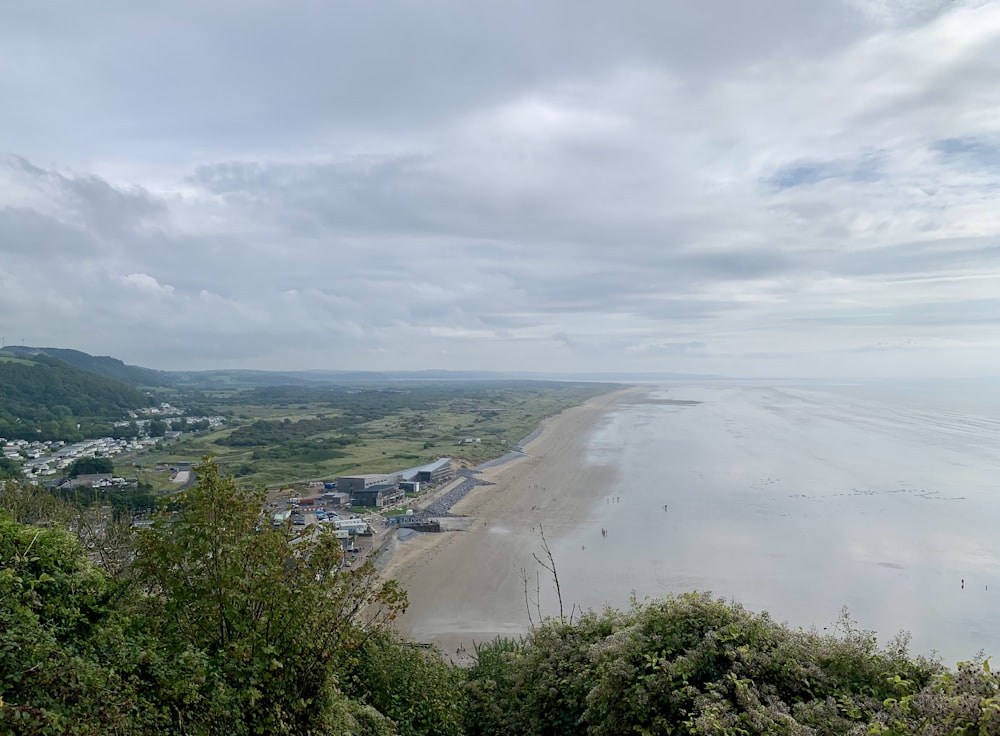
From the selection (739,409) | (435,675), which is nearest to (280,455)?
(435,675)

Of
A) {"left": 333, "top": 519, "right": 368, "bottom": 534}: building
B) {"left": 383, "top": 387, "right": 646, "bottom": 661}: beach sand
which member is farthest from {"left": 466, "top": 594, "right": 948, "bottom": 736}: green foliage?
{"left": 333, "top": 519, "right": 368, "bottom": 534}: building

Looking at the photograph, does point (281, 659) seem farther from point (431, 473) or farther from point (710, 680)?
point (431, 473)

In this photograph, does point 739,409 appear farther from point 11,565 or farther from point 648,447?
point 11,565

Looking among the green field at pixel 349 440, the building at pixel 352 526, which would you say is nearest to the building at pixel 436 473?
the green field at pixel 349 440

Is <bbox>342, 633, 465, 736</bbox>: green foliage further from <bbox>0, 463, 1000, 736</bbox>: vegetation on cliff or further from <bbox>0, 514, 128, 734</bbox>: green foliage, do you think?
<bbox>0, 514, 128, 734</bbox>: green foliage

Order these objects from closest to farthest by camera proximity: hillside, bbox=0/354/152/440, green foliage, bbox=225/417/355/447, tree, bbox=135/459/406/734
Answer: tree, bbox=135/459/406/734 → green foliage, bbox=225/417/355/447 → hillside, bbox=0/354/152/440

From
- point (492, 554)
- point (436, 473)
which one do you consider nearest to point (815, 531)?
point (492, 554)
